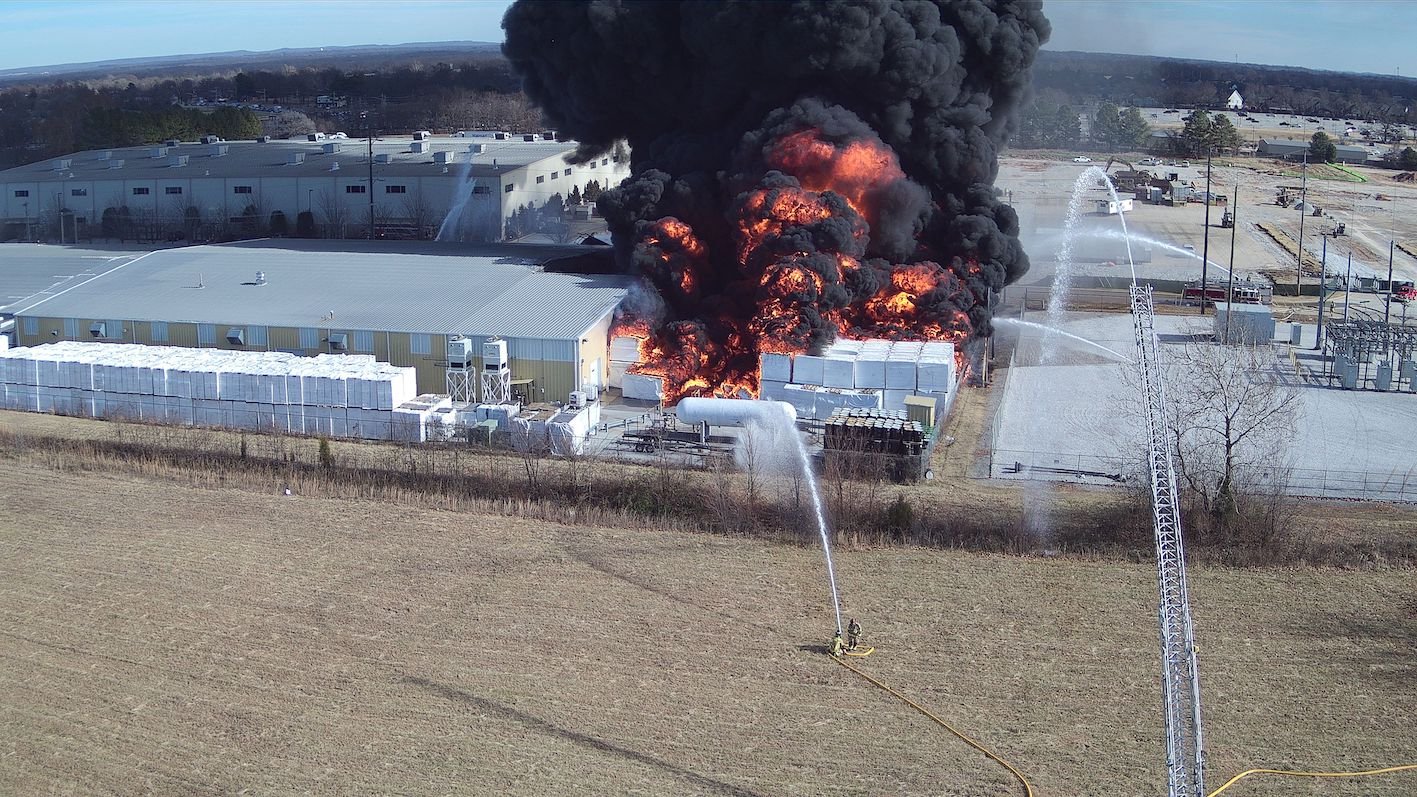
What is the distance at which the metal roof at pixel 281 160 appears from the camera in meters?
69.1

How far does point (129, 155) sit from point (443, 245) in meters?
31.4

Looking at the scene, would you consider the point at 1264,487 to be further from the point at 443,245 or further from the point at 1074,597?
the point at 443,245

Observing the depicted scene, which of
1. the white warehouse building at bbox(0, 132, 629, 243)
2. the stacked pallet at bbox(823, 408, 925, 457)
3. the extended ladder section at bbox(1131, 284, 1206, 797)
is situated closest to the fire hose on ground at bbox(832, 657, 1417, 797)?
the extended ladder section at bbox(1131, 284, 1206, 797)

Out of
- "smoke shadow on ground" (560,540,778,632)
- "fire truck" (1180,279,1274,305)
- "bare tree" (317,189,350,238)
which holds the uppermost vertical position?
"bare tree" (317,189,350,238)

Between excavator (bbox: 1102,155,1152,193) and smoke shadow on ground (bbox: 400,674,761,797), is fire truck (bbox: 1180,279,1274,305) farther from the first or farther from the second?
smoke shadow on ground (bbox: 400,674,761,797)

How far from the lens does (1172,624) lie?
17891mm

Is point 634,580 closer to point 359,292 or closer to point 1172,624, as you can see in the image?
point 1172,624

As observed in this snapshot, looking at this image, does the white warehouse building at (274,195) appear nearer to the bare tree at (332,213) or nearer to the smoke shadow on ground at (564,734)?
the bare tree at (332,213)

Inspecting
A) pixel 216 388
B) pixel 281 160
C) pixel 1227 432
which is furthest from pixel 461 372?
pixel 281 160

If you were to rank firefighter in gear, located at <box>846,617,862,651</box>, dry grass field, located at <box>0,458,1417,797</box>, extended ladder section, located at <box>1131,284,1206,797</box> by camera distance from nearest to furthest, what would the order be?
extended ladder section, located at <box>1131,284,1206,797</box> < dry grass field, located at <box>0,458,1417,797</box> < firefighter in gear, located at <box>846,617,862,651</box>

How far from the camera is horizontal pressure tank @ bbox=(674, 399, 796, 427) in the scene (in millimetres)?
36094

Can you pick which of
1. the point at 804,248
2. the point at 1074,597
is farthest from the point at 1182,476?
the point at 804,248

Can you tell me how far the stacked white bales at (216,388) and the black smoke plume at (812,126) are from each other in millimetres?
9568

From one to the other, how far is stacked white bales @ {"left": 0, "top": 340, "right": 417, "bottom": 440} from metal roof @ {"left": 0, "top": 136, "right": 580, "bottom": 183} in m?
28.5
